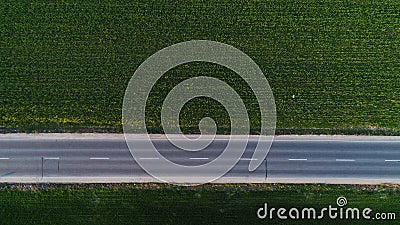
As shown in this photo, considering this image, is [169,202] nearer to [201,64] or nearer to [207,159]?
[207,159]

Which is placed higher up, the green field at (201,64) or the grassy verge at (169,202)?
the green field at (201,64)

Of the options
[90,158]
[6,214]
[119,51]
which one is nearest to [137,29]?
[119,51]

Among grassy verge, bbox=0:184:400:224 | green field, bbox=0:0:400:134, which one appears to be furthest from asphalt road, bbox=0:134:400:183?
green field, bbox=0:0:400:134

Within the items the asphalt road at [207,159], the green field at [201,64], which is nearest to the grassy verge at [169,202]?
the asphalt road at [207,159]

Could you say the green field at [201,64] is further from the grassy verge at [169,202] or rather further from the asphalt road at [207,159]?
the grassy verge at [169,202]

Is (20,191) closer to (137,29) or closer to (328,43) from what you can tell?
(137,29)

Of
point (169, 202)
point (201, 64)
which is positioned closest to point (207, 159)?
point (169, 202)
